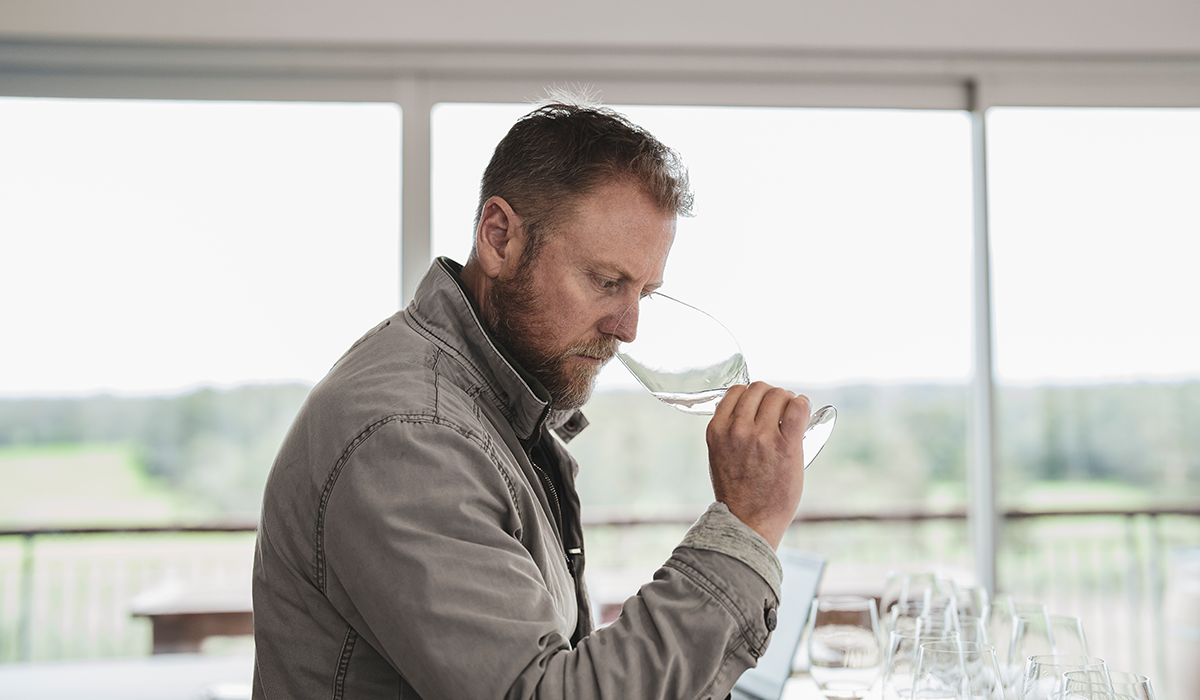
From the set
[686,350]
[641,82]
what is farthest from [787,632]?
[641,82]

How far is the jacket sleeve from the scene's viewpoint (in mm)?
732

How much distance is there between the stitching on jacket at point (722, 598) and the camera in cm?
78

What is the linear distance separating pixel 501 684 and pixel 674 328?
455mm

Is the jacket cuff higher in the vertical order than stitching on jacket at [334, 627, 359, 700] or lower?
higher

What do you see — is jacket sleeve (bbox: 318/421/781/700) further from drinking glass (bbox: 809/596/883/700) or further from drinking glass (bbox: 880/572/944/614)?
drinking glass (bbox: 880/572/944/614)

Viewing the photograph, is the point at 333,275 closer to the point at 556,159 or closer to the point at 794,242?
the point at 794,242

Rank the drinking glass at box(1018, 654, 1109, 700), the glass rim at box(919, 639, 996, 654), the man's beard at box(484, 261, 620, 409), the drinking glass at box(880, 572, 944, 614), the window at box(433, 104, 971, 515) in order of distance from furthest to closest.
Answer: the window at box(433, 104, 971, 515) → the drinking glass at box(880, 572, 944, 614) → the man's beard at box(484, 261, 620, 409) → the glass rim at box(919, 639, 996, 654) → the drinking glass at box(1018, 654, 1109, 700)

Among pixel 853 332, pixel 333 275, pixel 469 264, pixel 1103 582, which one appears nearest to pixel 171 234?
pixel 333 275

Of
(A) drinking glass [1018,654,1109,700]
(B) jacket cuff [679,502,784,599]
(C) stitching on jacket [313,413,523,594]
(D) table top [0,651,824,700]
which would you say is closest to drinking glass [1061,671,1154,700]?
(A) drinking glass [1018,654,1109,700]

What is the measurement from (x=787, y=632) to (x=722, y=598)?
2.63ft

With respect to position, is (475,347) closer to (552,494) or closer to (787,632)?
(552,494)

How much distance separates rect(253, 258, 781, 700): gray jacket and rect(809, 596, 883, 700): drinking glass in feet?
1.37

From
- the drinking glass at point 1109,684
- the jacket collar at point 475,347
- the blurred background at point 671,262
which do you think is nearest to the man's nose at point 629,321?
the jacket collar at point 475,347

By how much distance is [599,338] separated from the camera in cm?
106
